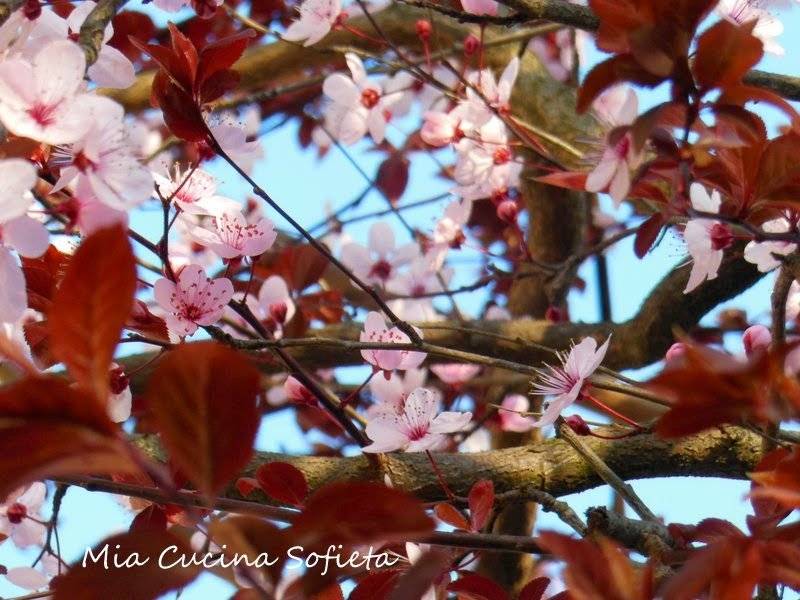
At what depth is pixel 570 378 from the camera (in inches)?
42.9

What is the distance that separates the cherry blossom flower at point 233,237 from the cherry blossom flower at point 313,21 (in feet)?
2.14

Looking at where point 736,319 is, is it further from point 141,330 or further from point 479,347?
point 141,330

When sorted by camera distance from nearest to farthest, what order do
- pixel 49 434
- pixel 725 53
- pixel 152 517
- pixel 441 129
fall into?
pixel 49 434, pixel 725 53, pixel 152 517, pixel 441 129

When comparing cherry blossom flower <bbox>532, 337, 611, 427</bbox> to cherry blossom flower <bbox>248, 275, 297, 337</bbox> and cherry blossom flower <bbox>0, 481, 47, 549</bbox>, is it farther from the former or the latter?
cherry blossom flower <bbox>0, 481, 47, 549</bbox>

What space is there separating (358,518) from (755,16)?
36.0 inches

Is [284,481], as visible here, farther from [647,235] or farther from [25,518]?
[25,518]

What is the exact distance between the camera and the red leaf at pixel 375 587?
867mm

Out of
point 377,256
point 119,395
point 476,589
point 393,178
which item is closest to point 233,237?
point 119,395

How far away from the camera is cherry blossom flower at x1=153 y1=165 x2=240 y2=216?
101 centimetres

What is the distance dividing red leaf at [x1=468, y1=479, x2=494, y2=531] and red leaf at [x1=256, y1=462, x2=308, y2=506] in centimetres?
16

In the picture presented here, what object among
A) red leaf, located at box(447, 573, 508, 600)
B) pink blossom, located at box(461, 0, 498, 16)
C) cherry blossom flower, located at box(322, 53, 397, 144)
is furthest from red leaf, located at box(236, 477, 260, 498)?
cherry blossom flower, located at box(322, 53, 397, 144)

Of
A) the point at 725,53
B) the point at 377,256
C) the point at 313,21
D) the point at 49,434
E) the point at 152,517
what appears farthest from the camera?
the point at 377,256

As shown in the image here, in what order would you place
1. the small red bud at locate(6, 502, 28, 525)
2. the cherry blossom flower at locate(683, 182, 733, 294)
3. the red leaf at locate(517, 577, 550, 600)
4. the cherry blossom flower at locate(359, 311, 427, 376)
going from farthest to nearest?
the small red bud at locate(6, 502, 28, 525) < the cherry blossom flower at locate(359, 311, 427, 376) < the cherry blossom flower at locate(683, 182, 733, 294) < the red leaf at locate(517, 577, 550, 600)

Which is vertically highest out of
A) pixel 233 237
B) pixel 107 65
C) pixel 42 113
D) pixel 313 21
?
pixel 313 21
